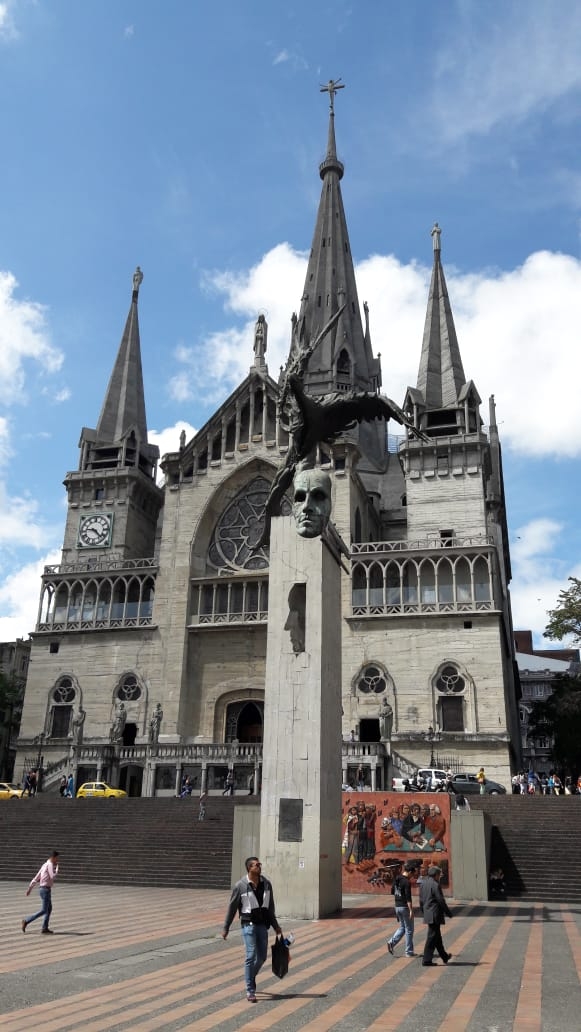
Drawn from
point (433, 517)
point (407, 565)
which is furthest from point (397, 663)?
point (433, 517)

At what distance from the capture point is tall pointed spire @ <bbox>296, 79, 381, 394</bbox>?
60.7 metres

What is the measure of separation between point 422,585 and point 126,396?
25.5 m

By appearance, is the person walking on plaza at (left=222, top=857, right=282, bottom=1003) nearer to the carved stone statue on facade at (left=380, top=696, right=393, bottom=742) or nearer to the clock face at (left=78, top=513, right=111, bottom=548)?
the carved stone statue on facade at (left=380, top=696, right=393, bottom=742)

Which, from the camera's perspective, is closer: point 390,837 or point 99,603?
point 390,837

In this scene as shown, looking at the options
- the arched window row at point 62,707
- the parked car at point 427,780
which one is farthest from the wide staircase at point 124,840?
the arched window row at point 62,707

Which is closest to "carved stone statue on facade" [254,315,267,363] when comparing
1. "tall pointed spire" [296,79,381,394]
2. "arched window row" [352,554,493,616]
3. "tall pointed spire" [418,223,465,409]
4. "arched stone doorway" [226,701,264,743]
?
"tall pointed spire" [296,79,381,394]

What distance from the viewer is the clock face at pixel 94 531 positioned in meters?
51.0

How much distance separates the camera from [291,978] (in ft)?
33.4

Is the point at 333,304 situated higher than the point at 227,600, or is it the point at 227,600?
the point at 333,304

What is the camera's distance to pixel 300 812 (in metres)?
16.6

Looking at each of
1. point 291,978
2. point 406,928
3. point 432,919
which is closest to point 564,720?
point 406,928

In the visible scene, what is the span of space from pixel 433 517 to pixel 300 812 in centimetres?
3143

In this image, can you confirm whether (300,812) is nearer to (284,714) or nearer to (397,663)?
(284,714)

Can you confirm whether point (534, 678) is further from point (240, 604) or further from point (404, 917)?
point (404, 917)
